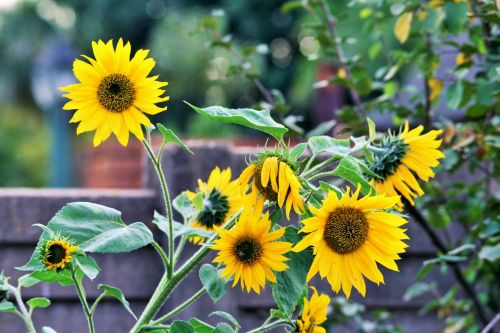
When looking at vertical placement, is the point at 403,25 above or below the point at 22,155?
above

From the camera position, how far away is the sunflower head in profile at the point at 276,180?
797 millimetres

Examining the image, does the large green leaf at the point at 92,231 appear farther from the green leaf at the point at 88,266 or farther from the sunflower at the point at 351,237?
the sunflower at the point at 351,237

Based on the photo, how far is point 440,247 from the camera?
1.69m

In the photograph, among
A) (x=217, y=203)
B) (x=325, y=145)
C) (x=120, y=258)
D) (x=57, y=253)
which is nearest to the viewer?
(x=57, y=253)

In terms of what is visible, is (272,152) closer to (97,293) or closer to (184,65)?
(97,293)

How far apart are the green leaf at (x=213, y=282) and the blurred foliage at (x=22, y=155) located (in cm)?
1396

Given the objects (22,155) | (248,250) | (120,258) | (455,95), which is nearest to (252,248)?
(248,250)

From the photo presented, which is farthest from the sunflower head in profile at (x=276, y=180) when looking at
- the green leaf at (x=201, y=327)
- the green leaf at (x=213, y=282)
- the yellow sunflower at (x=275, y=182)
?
the green leaf at (x=201, y=327)

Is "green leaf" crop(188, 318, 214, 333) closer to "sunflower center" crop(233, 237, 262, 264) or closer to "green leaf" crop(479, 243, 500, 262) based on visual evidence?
"sunflower center" crop(233, 237, 262, 264)

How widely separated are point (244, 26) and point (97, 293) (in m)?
14.8

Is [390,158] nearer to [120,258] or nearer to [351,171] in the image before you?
[351,171]

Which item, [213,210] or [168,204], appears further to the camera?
[213,210]

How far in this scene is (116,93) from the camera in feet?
2.75

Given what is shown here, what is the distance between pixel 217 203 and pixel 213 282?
0.55 ft
